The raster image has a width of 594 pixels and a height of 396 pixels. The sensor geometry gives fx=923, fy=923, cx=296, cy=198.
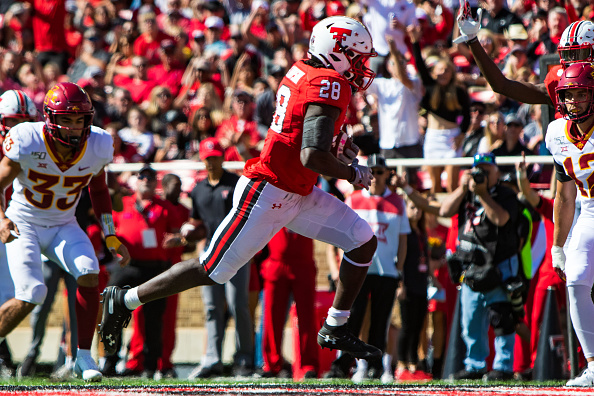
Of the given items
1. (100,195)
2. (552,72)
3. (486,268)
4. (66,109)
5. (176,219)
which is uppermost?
(552,72)

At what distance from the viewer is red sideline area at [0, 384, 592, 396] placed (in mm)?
5266

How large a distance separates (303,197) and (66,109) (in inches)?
80.7

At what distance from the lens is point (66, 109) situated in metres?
6.55

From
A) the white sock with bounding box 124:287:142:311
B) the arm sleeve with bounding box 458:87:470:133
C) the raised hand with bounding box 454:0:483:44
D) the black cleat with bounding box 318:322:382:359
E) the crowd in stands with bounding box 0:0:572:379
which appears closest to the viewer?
the black cleat with bounding box 318:322:382:359

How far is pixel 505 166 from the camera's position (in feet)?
29.9

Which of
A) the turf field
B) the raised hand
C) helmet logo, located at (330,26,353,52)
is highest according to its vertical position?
the raised hand

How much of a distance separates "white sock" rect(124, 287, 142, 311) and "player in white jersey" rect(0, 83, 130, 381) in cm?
79

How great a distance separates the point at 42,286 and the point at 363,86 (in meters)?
2.67

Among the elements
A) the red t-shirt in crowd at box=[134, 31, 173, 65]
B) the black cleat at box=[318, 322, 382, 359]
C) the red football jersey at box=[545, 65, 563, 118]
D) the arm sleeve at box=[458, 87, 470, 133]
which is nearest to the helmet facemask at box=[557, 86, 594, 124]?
the red football jersey at box=[545, 65, 563, 118]

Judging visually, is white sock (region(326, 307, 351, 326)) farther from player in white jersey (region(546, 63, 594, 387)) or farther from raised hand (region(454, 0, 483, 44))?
raised hand (region(454, 0, 483, 44))

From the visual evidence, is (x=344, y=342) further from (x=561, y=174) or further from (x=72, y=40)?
(x=72, y=40)

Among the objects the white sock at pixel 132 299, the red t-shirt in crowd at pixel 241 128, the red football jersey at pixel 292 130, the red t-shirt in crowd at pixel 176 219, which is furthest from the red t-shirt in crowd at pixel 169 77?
the red football jersey at pixel 292 130

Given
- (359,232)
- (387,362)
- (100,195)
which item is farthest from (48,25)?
(359,232)

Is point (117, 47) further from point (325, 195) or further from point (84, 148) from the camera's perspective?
point (325, 195)
